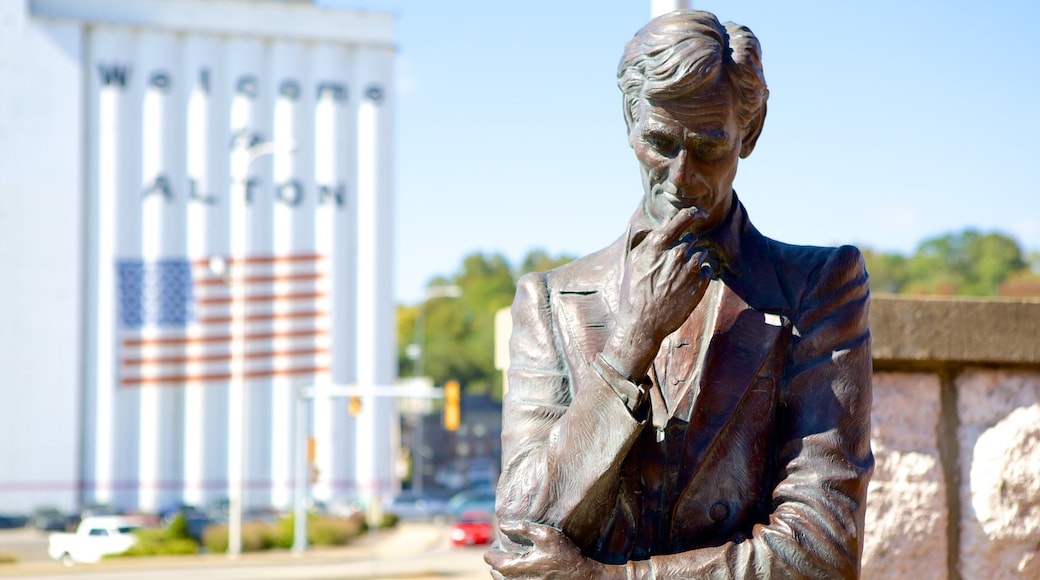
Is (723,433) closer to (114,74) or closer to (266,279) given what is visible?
(266,279)

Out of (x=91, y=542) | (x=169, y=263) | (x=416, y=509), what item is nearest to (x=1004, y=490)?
(x=91, y=542)

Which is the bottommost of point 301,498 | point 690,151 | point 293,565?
point 293,565

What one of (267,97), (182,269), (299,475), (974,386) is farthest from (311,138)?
(974,386)

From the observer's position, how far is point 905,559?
14.2 ft

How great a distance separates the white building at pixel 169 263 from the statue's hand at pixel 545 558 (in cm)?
3263

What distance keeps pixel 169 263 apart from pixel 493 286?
78.0m

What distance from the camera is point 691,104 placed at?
239cm

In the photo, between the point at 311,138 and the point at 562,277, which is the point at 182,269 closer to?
the point at 311,138

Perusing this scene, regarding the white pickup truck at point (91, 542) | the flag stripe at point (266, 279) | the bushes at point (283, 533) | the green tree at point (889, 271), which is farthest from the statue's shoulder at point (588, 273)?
the green tree at point (889, 271)

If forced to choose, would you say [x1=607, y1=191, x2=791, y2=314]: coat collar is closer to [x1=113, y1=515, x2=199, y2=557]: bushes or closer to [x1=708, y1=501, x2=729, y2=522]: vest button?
[x1=708, y1=501, x2=729, y2=522]: vest button

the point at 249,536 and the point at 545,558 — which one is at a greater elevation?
the point at 545,558

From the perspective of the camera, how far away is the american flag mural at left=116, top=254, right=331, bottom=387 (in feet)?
114

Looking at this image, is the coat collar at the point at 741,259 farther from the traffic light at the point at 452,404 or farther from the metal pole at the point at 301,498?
the metal pole at the point at 301,498

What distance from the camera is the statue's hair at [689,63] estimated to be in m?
2.37
